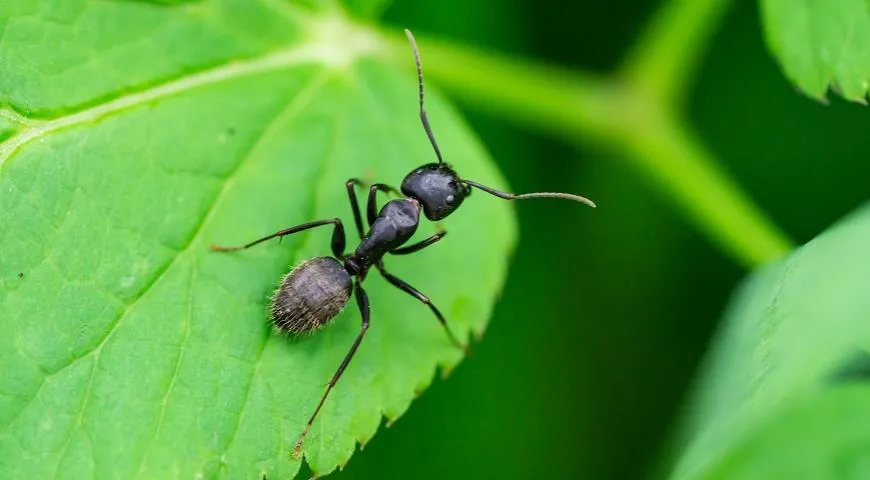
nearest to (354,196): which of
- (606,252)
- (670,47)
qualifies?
(670,47)

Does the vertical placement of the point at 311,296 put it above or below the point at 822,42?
below

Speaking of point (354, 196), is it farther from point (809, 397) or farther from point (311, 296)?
point (809, 397)

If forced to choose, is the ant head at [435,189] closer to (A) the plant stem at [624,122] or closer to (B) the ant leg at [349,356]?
(B) the ant leg at [349,356]

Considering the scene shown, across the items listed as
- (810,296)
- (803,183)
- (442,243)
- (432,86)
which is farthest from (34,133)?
(803,183)

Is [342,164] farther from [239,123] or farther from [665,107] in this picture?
[665,107]

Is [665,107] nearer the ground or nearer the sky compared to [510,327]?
nearer the sky
